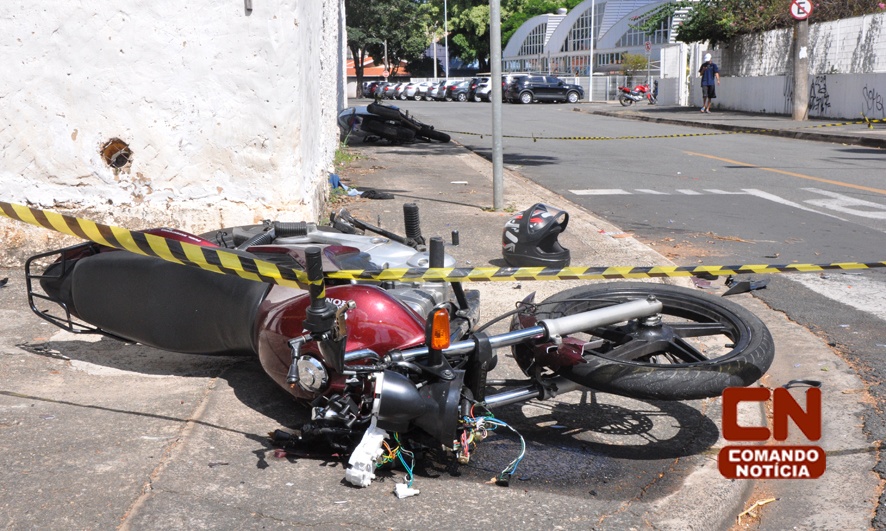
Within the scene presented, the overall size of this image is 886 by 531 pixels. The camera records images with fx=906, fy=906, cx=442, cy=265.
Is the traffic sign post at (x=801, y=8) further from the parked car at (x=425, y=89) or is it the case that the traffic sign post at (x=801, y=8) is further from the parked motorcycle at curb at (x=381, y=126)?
the parked car at (x=425, y=89)

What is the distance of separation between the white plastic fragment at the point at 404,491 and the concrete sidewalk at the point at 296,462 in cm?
4

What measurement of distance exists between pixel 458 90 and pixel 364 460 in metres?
50.8

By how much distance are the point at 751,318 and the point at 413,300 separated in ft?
5.14

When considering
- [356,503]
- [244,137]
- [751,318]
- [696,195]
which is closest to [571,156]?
[696,195]

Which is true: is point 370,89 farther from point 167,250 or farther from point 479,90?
point 167,250

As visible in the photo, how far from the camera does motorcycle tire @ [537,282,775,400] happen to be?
142 inches

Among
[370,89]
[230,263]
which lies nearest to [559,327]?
[230,263]

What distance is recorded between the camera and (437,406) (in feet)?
11.2

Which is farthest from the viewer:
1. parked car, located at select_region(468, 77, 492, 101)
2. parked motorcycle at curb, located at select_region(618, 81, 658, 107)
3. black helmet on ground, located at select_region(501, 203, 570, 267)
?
parked car, located at select_region(468, 77, 492, 101)

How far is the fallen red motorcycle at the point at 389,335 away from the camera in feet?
11.3

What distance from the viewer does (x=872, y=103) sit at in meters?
25.0

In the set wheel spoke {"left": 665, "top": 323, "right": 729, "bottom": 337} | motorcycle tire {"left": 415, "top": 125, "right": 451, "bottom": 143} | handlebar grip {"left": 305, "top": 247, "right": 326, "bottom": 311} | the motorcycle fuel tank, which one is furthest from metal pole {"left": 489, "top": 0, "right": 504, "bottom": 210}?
motorcycle tire {"left": 415, "top": 125, "right": 451, "bottom": 143}

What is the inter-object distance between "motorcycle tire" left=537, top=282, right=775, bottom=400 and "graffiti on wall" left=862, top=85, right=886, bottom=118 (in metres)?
23.0

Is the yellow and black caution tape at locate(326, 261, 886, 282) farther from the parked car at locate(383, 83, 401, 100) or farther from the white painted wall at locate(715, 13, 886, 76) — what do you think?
the parked car at locate(383, 83, 401, 100)
